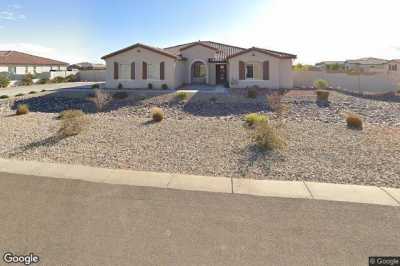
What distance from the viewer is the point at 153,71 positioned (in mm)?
28109

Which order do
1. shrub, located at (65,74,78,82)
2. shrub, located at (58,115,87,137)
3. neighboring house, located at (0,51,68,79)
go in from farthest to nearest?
1. neighboring house, located at (0,51,68,79)
2. shrub, located at (65,74,78,82)
3. shrub, located at (58,115,87,137)

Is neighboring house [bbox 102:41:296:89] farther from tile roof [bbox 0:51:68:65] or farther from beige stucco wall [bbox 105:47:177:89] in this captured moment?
tile roof [bbox 0:51:68:65]

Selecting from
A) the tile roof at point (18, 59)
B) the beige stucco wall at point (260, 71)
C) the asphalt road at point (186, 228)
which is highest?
the tile roof at point (18, 59)

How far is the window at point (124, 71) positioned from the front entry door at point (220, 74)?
9522 millimetres

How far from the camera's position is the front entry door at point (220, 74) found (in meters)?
32.4

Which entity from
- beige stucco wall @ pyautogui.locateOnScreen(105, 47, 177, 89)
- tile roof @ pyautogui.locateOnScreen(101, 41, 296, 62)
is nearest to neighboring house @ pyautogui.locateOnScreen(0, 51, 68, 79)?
beige stucco wall @ pyautogui.locateOnScreen(105, 47, 177, 89)

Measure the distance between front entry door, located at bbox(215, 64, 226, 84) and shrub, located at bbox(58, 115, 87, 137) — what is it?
72.6 feet

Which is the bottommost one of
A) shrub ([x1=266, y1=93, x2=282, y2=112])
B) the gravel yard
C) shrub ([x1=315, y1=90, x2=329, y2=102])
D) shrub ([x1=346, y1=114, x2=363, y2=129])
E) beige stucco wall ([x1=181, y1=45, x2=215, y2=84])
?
the gravel yard

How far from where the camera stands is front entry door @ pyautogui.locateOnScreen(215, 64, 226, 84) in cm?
3241

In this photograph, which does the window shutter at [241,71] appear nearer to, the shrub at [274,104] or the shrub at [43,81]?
the shrub at [274,104]

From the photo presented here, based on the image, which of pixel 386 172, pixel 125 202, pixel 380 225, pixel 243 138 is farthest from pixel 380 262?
pixel 243 138

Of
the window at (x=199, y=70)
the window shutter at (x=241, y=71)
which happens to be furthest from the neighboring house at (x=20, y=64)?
the window shutter at (x=241, y=71)

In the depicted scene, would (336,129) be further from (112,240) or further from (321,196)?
(112,240)

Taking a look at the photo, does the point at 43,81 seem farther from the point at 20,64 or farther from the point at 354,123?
the point at 354,123
